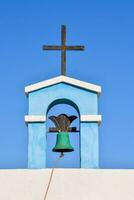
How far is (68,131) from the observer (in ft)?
24.2

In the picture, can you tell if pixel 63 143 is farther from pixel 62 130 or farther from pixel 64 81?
pixel 64 81

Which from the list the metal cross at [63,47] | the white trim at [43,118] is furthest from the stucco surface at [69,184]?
the metal cross at [63,47]

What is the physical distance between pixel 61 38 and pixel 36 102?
113 centimetres

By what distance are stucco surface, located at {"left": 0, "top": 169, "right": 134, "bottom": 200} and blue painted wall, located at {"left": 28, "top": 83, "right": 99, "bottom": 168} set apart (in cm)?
38

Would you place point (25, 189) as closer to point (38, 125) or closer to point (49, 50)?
point (38, 125)

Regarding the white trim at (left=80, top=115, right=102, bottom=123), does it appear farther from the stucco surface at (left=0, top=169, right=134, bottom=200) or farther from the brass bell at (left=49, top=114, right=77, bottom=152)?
the stucco surface at (left=0, top=169, right=134, bottom=200)

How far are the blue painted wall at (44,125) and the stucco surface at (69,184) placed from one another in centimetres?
38

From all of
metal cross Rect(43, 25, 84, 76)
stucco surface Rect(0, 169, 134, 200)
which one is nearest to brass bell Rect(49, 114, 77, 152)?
stucco surface Rect(0, 169, 134, 200)

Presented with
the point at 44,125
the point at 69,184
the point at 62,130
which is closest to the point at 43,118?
the point at 44,125

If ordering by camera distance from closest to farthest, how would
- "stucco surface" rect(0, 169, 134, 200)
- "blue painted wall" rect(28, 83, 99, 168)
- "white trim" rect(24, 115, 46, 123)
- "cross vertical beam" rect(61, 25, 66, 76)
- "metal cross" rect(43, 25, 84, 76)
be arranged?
1. "stucco surface" rect(0, 169, 134, 200)
2. "blue painted wall" rect(28, 83, 99, 168)
3. "white trim" rect(24, 115, 46, 123)
4. "cross vertical beam" rect(61, 25, 66, 76)
5. "metal cross" rect(43, 25, 84, 76)

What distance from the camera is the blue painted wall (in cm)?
698

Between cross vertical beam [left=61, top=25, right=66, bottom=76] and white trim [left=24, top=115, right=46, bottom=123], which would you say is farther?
cross vertical beam [left=61, top=25, right=66, bottom=76]

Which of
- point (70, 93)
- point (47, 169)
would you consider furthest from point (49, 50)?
point (47, 169)

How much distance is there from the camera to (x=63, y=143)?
7.14m
